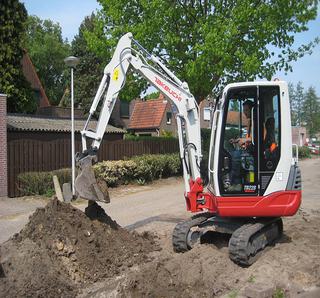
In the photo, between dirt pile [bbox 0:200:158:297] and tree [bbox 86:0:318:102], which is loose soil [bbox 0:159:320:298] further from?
tree [bbox 86:0:318:102]

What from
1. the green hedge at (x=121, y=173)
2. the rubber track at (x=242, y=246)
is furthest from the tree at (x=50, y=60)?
the rubber track at (x=242, y=246)

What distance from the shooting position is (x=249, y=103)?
7512 millimetres

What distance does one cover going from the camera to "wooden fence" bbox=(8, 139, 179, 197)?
15.6 metres

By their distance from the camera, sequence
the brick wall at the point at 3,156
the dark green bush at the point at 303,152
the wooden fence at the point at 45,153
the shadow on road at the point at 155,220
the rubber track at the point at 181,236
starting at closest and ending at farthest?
the rubber track at the point at 181,236 → the shadow on road at the point at 155,220 → the brick wall at the point at 3,156 → the wooden fence at the point at 45,153 → the dark green bush at the point at 303,152

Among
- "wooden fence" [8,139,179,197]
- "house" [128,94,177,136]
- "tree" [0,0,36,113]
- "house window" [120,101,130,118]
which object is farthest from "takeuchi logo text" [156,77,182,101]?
"house" [128,94,177,136]

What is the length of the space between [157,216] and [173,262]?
16.5ft

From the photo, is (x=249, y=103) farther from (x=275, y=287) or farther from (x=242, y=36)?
(x=242, y=36)

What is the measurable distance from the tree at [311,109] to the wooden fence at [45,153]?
2901 inches

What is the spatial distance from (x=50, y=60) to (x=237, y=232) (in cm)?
4527

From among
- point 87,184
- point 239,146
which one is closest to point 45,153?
point 87,184

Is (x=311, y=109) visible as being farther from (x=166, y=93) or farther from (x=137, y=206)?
(x=166, y=93)

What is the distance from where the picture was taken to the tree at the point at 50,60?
47.9 m

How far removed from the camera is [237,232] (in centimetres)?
711

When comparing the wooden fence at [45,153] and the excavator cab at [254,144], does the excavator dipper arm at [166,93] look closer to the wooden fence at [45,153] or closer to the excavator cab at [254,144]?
the excavator cab at [254,144]
